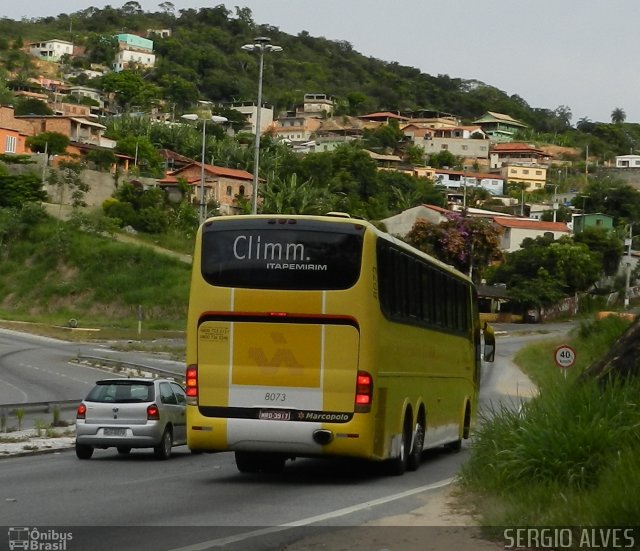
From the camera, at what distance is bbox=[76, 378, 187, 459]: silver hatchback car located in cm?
2294

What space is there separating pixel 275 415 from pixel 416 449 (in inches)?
155

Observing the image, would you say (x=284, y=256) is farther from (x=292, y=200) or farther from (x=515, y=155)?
(x=515, y=155)

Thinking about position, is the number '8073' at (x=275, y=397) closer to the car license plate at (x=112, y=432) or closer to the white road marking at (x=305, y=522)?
the white road marking at (x=305, y=522)

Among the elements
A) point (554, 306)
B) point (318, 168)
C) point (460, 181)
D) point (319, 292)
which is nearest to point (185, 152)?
point (318, 168)

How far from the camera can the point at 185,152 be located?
5497 inches

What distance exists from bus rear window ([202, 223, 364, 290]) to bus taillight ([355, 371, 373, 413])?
1.27 metres

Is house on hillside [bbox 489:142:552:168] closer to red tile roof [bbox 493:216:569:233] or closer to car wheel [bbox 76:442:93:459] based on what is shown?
red tile roof [bbox 493:216:569:233]

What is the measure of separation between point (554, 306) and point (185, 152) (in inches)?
2259

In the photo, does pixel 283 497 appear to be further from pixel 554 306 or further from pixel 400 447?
pixel 554 306

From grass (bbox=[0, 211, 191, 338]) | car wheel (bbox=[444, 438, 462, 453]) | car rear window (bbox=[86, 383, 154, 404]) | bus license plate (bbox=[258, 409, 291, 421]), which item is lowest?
grass (bbox=[0, 211, 191, 338])

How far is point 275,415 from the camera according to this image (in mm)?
17609

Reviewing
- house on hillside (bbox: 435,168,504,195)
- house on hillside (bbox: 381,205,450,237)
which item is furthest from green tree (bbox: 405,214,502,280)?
house on hillside (bbox: 435,168,504,195)

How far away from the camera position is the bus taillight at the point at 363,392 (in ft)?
57.4

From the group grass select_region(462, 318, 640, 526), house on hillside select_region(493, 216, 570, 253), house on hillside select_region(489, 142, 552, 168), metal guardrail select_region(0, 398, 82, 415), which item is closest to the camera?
grass select_region(462, 318, 640, 526)
